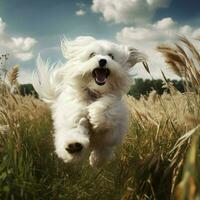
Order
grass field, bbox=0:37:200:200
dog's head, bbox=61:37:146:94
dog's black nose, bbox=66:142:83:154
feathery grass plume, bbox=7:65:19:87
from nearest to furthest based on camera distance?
1. grass field, bbox=0:37:200:200
2. dog's black nose, bbox=66:142:83:154
3. dog's head, bbox=61:37:146:94
4. feathery grass plume, bbox=7:65:19:87

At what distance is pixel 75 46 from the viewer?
677 cm

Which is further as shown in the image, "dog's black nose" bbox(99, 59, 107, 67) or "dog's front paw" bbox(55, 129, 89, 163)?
"dog's black nose" bbox(99, 59, 107, 67)

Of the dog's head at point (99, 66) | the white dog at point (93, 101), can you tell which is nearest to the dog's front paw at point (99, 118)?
the white dog at point (93, 101)

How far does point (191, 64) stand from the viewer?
4.16 m

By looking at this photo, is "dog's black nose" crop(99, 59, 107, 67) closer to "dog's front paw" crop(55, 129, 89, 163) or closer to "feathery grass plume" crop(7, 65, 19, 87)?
"dog's front paw" crop(55, 129, 89, 163)

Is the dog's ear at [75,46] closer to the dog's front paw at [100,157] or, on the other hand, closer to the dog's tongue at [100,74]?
the dog's tongue at [100,74]

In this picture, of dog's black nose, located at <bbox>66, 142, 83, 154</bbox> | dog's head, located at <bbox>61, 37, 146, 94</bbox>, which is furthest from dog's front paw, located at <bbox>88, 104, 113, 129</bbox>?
dog's black nose, located at <bbox>66, 142, 83, 154</bbox>

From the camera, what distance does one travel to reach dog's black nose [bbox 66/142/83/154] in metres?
5.15

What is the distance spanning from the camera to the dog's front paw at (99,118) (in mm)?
5633

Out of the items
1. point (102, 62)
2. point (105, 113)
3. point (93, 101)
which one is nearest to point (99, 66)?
point (102, 62)

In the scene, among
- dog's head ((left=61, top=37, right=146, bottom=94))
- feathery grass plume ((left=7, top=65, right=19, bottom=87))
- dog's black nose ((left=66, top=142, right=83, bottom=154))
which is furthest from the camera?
feathery grass plume ((left=7, top=65, right=19, bottom=87))

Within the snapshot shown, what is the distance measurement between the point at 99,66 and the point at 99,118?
0.64m

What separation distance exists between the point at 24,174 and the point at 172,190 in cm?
126

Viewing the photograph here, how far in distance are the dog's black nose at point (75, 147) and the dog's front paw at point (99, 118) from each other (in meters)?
0.54
